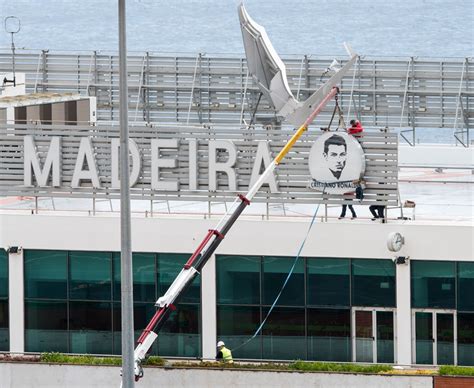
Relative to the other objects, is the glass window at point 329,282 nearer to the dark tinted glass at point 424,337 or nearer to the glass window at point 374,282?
the glass window at point 374,282

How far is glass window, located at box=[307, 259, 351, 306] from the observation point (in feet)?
117

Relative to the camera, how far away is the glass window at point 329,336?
35844mm

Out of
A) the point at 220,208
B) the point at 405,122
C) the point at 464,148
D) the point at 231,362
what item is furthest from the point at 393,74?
the point at 231,362

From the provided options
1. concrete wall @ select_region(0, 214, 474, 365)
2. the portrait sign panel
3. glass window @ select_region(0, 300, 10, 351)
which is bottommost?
glass window @ select_region(0, 300, 10, 351)

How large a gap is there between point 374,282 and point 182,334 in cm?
446

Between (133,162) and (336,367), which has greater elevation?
(133,162)

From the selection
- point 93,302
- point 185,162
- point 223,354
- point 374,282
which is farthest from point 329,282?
point 93,302

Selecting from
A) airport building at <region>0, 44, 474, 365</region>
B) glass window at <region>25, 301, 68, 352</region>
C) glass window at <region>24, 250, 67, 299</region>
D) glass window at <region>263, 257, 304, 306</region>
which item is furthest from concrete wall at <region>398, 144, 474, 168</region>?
glass window at <region>25, 301, 68, 352</region>

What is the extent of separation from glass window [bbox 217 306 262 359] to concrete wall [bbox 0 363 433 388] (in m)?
2.63

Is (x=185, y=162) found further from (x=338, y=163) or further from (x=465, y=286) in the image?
(x=465, y=286)

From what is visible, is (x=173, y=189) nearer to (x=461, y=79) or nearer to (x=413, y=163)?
(x=413, y=163)

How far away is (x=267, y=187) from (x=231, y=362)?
15.0 ft

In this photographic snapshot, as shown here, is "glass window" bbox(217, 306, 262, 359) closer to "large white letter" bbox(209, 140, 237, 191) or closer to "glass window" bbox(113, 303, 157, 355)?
"glass window" bbox(113, 303, 157, 355)

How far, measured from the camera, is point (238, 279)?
36062mm
